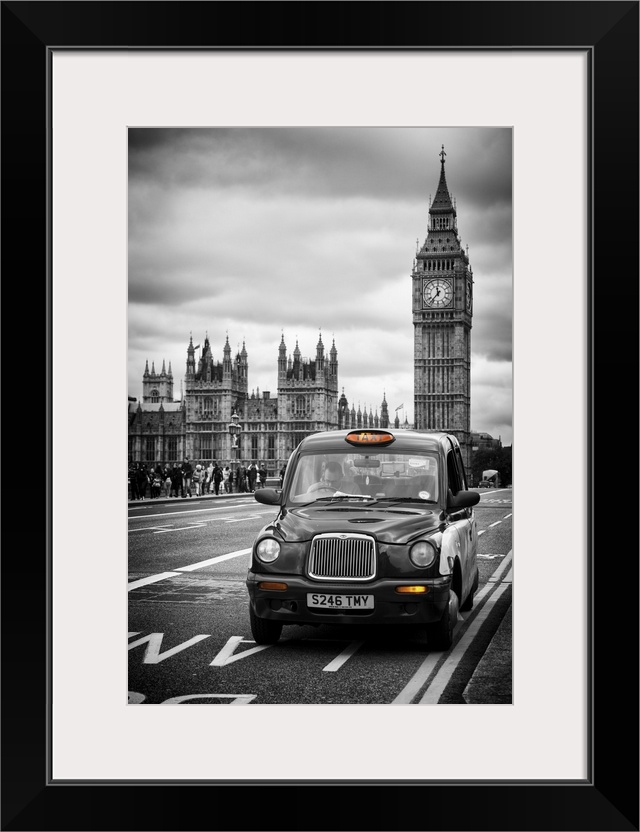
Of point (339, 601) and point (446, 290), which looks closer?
point (339, 601)

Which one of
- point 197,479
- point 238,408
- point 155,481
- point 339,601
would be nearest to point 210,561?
point 339,601

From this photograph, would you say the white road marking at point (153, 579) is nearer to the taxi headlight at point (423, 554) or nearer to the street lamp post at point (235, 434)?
the taxi headlight at point (423, 554)

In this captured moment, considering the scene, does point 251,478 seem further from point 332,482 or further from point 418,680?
point 418,680

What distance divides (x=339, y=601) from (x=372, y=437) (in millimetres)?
1837

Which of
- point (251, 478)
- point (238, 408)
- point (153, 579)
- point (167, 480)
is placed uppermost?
point (238, 408)

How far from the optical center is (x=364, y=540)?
7.65 meters

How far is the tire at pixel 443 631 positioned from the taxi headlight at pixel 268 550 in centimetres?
143

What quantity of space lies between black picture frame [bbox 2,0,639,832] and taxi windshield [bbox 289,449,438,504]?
3.58 meters

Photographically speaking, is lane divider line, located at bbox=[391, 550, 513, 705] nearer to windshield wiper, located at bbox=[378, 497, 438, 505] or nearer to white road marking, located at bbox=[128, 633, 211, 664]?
windshield wiper, located at bbox=[378, 497, 438, 505]

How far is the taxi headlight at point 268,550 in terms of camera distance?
7730 mm

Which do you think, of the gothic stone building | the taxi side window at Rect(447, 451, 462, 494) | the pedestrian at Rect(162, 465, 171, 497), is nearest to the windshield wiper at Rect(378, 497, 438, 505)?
the taxi side window at Rect(447, 451, 462, 494)
